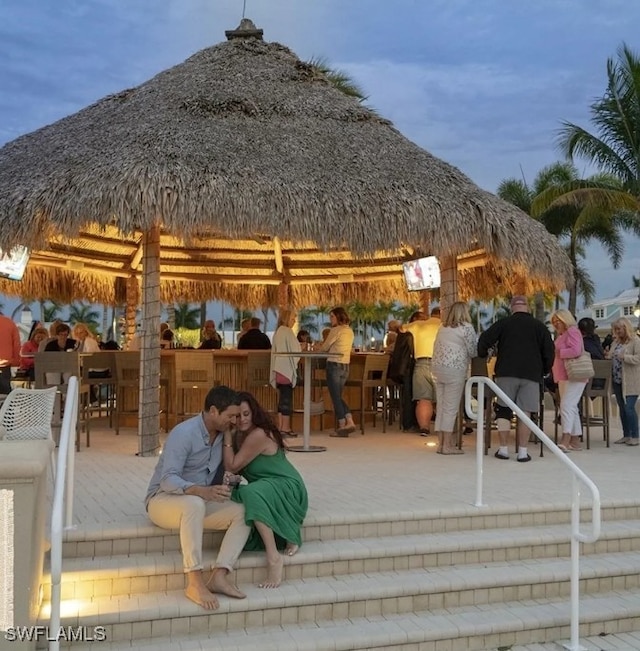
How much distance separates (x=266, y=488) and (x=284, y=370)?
15.3 feet

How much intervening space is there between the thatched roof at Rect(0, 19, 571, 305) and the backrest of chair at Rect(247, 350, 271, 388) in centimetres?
162

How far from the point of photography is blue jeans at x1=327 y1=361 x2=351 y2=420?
32.2 ft

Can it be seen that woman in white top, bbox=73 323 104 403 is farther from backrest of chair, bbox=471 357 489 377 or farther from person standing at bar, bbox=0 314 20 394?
backrest of chair, bbox=471 357 489 377

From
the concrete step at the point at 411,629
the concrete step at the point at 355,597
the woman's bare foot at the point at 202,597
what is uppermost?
the woman's bare foot at the point at 202,597

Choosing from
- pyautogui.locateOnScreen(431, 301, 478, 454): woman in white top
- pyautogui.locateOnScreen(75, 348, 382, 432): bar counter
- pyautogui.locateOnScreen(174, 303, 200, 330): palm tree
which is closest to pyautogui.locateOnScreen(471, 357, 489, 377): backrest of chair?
pyautogui.locateOnScreen(431, 301, 478, 454): woman in white top

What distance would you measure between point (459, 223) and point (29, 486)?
6125 mm

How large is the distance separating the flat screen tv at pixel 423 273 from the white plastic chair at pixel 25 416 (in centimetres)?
719

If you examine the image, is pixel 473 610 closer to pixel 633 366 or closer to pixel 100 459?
pixel 100 459

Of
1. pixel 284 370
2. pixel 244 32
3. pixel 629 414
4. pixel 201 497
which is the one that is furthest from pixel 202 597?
pixel 244 32

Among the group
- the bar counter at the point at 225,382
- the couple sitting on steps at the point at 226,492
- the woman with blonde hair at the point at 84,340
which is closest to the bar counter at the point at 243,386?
the bar counter at the point at 225,382

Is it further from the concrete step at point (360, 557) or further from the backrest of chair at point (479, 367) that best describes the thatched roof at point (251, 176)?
the concrete step at point (360, 557)

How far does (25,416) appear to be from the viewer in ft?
17.6

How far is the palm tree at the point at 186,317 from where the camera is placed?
185ft

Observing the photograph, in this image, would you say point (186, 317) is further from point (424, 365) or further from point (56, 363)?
point (56, 363)
